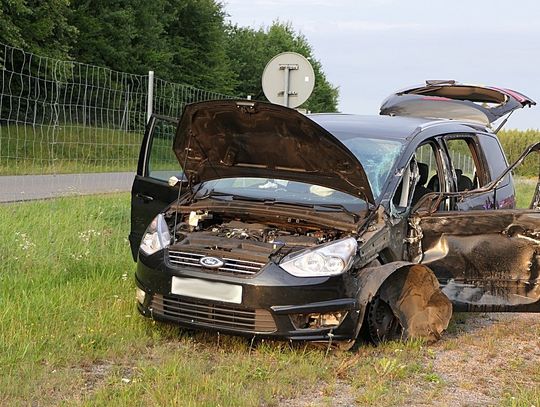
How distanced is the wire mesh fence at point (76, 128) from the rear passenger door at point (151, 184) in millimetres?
5872

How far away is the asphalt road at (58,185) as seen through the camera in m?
11.7

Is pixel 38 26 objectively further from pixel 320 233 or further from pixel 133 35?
pixel 320 233

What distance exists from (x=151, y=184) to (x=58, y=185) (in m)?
7.83

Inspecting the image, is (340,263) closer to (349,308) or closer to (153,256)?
(349,308)

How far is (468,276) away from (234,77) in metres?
48.4

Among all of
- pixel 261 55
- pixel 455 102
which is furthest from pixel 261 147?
pixel 261 55

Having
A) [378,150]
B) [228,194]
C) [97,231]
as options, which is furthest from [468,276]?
[97,231]

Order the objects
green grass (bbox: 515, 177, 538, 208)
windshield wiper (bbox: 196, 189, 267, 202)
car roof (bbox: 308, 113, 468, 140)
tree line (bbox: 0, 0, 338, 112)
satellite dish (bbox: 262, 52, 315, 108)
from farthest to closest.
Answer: tree line (bbox: 0, 0, 338, 112) < satellite dish (bbox: 262, 52, 315, 108) < green grass (bbox: 515, 177, 538, 208) < car roof (bbox: 308, 113, 468, 140) < windshield wiper (bbox: 196, 189, 267, 202)

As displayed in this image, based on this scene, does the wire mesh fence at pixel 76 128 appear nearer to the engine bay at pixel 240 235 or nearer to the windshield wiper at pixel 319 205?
the engine bay at pixel 240 235

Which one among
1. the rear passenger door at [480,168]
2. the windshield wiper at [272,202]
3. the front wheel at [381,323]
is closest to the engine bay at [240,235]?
the windshield wiper at [272,202]

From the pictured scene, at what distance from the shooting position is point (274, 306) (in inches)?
176

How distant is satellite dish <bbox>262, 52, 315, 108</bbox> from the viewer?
392 inches

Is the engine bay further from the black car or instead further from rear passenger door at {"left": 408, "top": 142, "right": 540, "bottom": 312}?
rear passenger door at {"left": 408, "top": 142, "right": 540, "bottom": 312}

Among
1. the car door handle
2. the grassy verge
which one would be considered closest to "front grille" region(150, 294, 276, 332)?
the grassy verge
